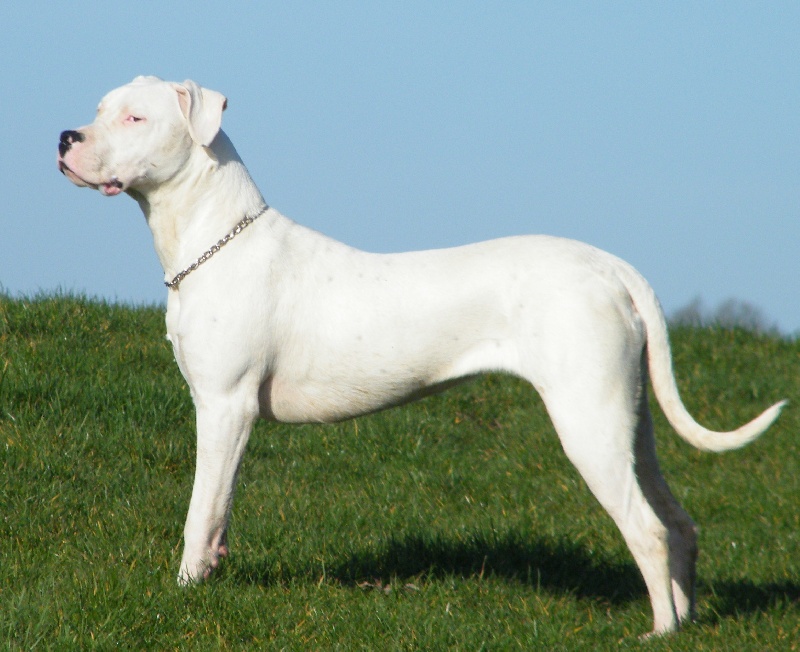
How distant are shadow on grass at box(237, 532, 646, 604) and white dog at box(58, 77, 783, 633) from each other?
0.99 meters

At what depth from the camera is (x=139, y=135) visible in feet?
15.9

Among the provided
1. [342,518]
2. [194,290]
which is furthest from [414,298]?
[342,518]

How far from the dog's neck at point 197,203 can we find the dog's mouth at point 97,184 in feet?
0.48

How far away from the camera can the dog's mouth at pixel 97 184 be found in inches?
190

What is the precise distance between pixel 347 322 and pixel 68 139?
1.55 m

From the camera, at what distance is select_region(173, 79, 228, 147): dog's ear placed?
485cm

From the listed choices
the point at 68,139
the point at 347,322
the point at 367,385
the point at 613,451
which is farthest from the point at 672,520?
the point at 68,139

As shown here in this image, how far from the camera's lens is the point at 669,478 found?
816 centimetres

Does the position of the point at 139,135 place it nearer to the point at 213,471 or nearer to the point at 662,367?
the point at 213,471

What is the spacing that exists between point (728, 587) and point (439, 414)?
3.22 m

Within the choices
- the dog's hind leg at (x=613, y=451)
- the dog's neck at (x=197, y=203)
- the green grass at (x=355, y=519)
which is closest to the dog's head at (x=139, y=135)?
the dog's neck at (x=197, y=203)

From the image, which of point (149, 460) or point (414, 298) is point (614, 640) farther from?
point (149, 460)

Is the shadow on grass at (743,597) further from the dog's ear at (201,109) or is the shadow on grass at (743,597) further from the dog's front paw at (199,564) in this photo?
the dog's ear at (201,109)

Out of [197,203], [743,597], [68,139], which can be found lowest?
[743,597]
